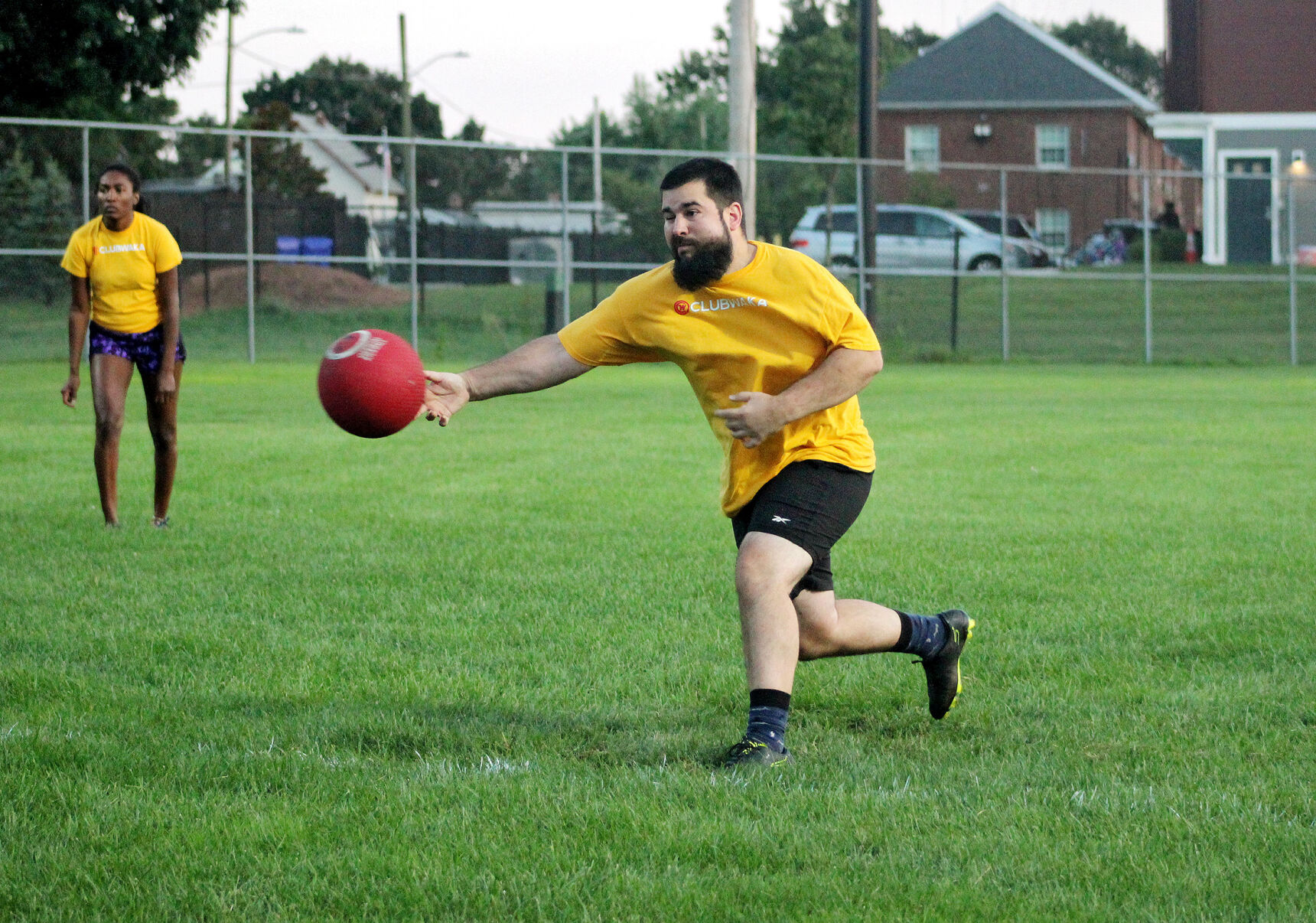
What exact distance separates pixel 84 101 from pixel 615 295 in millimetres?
26090

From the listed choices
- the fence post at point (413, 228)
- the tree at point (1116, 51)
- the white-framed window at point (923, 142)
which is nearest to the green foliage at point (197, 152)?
the fence post at point (413, 228)

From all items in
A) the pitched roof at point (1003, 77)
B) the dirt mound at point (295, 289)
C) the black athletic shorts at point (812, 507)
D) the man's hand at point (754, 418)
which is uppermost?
the pitched roof at point (1003, 77)

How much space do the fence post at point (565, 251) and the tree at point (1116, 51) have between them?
261 ft

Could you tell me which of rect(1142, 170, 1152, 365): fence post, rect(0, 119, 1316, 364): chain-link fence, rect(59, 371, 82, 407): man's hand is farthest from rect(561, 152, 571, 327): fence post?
rect(59, 371, 82, 407): man's hand

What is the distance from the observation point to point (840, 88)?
6216cm

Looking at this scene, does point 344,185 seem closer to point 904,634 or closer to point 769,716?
point 904,634

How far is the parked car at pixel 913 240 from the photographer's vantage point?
2702 centimetres

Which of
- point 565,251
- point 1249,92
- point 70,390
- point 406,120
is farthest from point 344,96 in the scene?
point 70,390

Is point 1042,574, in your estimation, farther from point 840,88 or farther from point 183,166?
point 840,88

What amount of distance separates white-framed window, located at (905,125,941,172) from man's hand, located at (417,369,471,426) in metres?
49.2

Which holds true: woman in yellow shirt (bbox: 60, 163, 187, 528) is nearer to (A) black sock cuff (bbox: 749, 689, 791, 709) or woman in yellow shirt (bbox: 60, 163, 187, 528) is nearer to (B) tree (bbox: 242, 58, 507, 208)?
(A) black sock cuff (bbox: 749, 689, 791, 709)


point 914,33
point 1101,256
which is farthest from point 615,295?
point 914,33

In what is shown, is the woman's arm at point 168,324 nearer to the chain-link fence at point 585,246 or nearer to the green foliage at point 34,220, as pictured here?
the chain-link fence at point 585,246

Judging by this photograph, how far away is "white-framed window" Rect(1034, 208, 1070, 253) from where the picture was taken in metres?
28.2
